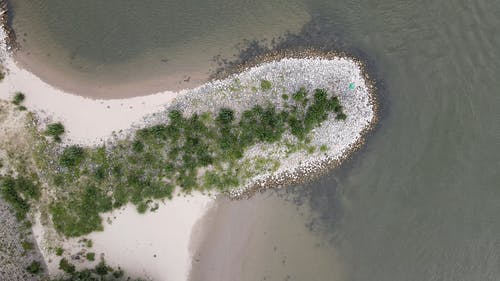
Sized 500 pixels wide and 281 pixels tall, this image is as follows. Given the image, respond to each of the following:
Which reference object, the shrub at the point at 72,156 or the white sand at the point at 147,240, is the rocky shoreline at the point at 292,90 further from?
the shrub at the point at 72,156

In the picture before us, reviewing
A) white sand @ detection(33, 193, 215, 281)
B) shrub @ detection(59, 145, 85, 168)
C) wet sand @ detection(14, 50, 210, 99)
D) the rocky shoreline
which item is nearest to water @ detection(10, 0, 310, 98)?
wet sand @ detection(14, 50, 210, 99)

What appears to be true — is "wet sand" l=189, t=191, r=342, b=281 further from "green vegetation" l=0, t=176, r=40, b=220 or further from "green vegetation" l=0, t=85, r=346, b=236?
"green vegetation" l=0, t=176, r=40, b=220

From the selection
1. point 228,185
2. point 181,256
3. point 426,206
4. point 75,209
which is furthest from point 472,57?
point 75,209

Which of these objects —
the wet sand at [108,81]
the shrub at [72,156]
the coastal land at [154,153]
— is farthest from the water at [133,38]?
the shrub at [72,156]

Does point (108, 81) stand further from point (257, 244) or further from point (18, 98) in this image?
point (257, 244)

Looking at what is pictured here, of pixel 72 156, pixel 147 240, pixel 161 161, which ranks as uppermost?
pixel 72 156

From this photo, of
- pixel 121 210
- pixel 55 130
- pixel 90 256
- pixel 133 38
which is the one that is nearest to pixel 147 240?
pixel 121 210
